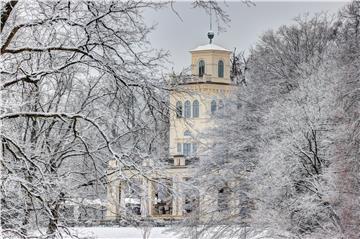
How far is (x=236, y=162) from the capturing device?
33.2 metres

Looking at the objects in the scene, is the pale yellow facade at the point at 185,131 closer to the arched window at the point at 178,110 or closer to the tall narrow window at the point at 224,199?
the arched window at the point at 178,110

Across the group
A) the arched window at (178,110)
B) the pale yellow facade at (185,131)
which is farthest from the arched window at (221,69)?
the arched window at (178,110)

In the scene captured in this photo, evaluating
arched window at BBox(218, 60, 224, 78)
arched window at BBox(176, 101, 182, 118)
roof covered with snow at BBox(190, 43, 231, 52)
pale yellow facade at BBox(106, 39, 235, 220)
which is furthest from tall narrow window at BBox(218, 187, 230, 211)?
arched window at BBox(176, 101, 182, 118)

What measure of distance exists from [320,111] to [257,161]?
5552mm

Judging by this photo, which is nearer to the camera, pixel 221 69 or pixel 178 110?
pixel 178 110

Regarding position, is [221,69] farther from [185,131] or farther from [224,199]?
[185,131]

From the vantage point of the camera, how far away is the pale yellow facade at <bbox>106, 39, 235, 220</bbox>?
7336 millimetres

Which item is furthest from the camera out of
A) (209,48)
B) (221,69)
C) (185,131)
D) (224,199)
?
(221,69)

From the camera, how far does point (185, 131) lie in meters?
10.4

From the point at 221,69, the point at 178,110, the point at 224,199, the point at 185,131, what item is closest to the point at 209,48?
the point at 221,69

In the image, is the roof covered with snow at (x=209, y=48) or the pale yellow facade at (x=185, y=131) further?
the roof covered with snow at (x=209, y=48)

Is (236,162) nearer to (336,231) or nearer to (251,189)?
(251,189)

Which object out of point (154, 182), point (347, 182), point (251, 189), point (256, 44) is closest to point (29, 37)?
point (154, 182)

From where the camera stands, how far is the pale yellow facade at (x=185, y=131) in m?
7.34
